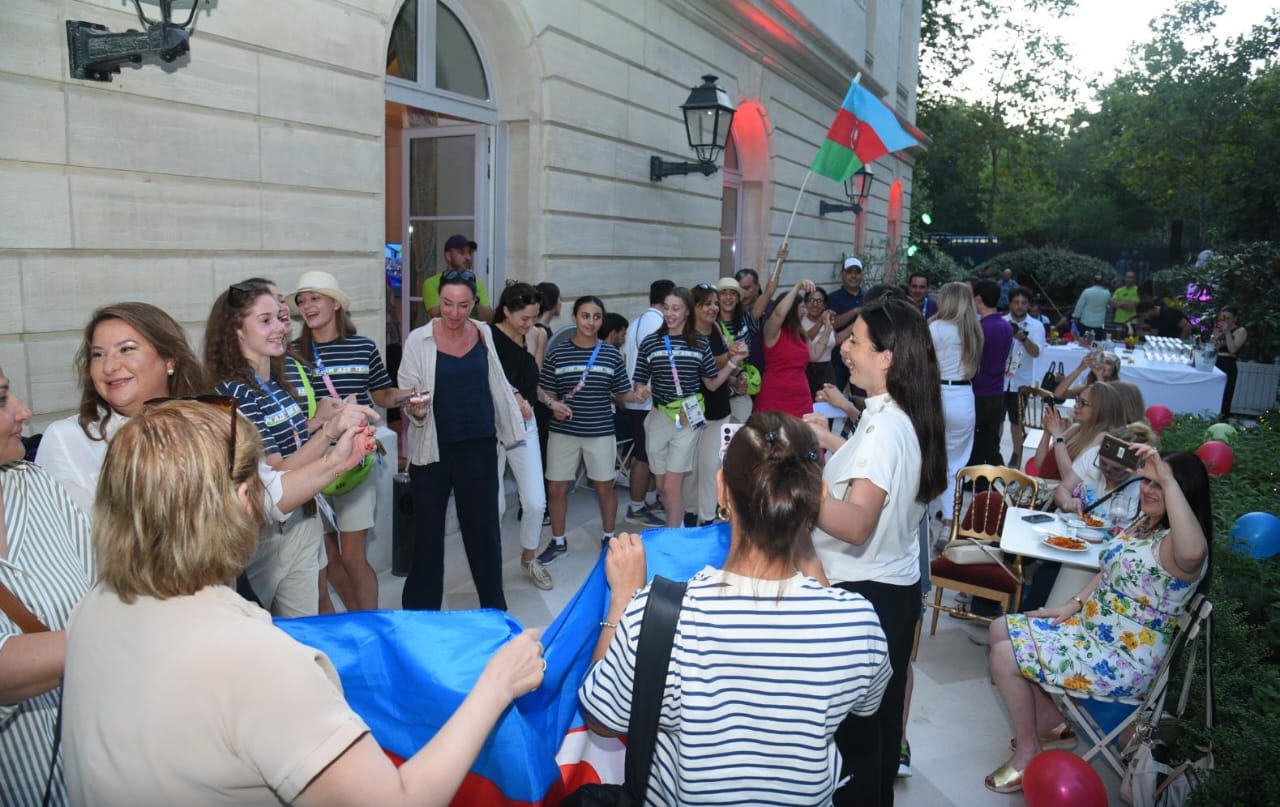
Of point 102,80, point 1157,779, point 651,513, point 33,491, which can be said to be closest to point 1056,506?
point 1157,779

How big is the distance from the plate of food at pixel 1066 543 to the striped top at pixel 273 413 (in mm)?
3832

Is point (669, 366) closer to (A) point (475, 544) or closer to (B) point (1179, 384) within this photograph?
(A) point (475, 544)

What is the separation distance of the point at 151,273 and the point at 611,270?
5.30m

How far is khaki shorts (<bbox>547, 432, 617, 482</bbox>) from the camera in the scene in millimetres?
6676

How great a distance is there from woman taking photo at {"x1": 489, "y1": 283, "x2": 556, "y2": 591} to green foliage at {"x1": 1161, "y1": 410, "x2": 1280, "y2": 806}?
3.79 m

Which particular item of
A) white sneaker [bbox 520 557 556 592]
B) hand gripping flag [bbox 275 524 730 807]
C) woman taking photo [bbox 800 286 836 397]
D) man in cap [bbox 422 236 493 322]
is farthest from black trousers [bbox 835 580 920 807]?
woman taking photo [bbox 800 286 836 397]

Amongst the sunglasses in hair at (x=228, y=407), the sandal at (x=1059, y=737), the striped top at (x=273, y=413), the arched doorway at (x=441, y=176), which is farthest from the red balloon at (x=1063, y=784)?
the arched doorway at (x=441, y=176)

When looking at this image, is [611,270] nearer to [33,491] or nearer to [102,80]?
[102,80]

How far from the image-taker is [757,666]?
1.99 m

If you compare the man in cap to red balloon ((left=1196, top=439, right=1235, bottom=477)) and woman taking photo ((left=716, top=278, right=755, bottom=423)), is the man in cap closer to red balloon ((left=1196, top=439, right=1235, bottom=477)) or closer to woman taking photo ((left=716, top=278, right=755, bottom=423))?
woman taking photo ((left=716, top=278, right=755, bottom=423))

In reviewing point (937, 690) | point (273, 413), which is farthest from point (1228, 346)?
point (273, 413)

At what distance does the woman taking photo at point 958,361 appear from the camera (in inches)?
277

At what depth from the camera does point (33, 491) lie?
7.89 ft

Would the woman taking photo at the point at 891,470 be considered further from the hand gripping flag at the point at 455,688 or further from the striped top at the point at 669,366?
the striped top at the point at 669,366
